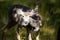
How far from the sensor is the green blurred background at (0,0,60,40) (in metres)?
11.1

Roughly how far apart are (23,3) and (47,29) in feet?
1.30

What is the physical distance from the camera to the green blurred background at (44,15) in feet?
36.6

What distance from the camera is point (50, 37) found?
440 inches

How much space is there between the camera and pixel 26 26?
1112 centimetres

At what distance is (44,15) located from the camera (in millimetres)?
11156

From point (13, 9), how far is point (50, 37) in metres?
0.52

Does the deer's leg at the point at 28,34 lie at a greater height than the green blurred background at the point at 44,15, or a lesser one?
lesser

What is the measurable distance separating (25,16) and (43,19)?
0.68 ft

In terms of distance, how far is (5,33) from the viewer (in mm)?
11164

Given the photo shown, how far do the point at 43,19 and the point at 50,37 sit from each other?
0.71ft

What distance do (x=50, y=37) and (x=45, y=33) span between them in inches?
2.8

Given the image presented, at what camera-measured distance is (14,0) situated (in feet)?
36.6

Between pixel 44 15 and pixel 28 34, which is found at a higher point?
pixel 44 15

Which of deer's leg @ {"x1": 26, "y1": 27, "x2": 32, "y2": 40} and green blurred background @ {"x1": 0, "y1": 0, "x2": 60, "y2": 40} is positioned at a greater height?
green blurred background @ {"x1": 0, "y1": 0, "x2": 60, "y2": 40}
